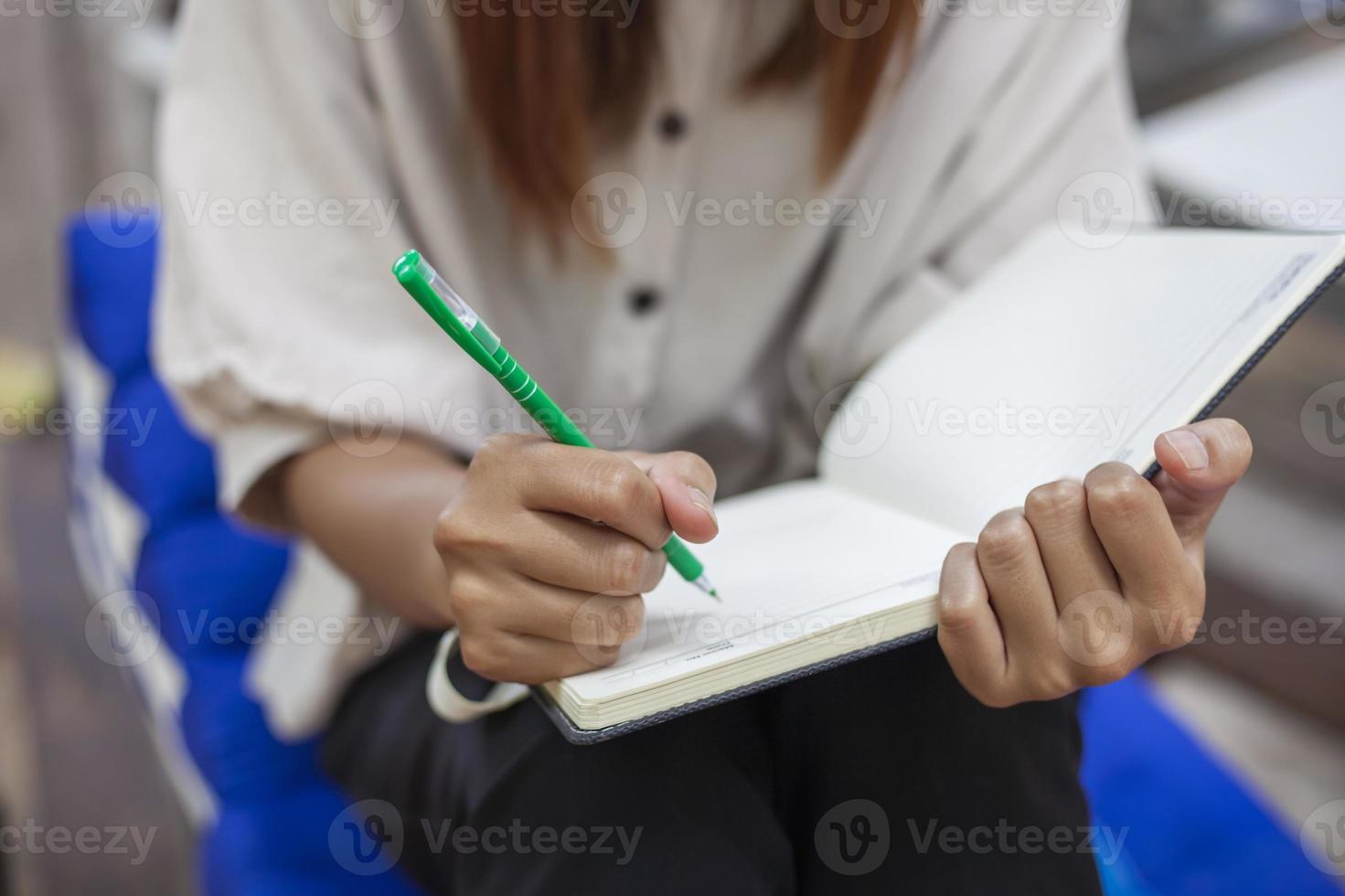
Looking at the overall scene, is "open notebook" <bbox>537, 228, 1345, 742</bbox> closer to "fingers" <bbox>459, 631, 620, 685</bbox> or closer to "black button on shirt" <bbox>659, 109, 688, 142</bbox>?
"fingers" <bbox>459, 631, 620, 685</bbox>

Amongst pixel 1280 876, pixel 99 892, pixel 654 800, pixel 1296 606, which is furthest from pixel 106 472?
pixel 1296 606

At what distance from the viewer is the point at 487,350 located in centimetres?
35

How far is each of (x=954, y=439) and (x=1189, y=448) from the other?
128mm

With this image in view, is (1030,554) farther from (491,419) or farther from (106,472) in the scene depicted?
(106,472)

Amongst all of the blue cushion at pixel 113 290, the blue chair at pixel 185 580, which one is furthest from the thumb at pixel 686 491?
the blue cushion at pixel 113 290

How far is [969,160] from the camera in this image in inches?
26.0

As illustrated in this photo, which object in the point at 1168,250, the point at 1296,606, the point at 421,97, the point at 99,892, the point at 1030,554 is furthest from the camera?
the point at 1296,606

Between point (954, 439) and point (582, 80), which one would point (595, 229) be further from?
point (954, 439)

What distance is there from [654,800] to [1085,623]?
18 cm

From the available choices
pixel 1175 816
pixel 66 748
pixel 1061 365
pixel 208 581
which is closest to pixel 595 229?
pixel 1061 365

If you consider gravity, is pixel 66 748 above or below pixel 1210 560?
below

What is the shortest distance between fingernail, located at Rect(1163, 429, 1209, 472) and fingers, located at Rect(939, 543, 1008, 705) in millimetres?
79

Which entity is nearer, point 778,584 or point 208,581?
point 778,584

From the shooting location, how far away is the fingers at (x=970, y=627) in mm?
373
